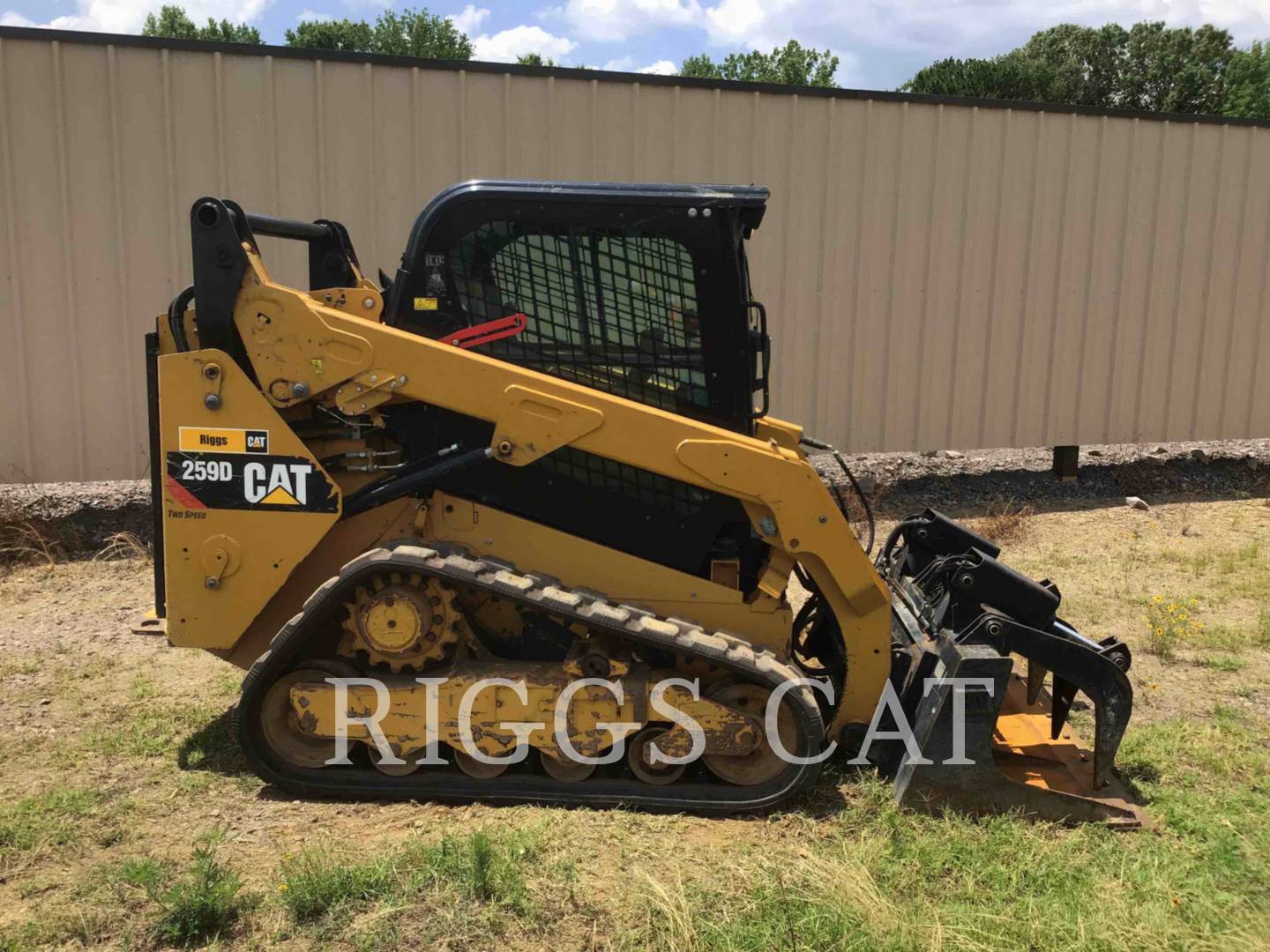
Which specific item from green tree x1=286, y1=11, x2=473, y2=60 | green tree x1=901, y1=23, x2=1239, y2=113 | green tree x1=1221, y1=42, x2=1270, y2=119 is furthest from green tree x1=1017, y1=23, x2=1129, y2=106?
green tree x1=286, y1=11, x2=473, y2=60

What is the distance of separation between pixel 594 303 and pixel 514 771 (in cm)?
189

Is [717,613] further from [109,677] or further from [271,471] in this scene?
[109,677]

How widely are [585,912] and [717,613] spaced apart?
1287mm

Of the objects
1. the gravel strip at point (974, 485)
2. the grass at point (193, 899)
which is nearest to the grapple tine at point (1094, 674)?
the grass at point (193, 899)

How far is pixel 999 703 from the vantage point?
3.54m

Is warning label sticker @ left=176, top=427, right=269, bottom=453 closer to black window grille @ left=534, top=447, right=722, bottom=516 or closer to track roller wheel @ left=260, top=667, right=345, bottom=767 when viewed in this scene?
track roller wheel @ left=260, top=667, right=345, bottom=767

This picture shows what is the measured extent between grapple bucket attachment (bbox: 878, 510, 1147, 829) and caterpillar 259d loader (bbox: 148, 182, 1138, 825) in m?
0.01

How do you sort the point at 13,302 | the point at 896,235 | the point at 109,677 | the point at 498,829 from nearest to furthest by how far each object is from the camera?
the point at 498,829, the point at 109,677, the point at 13,302, the point at 896,235

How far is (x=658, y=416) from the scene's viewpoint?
3613mm

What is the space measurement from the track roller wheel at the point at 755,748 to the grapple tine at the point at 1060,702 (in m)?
1.08

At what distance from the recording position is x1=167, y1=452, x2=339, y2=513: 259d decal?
12.1 ft

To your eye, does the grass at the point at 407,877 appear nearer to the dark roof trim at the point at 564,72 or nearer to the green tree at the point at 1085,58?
the dark roof trim at the point at 564,72

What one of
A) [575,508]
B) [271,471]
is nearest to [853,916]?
[575,508]

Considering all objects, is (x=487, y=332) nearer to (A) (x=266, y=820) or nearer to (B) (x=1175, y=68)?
(A) (x=266, y=820)
